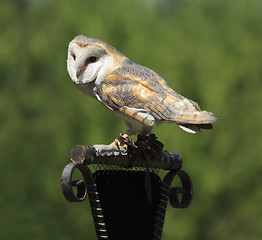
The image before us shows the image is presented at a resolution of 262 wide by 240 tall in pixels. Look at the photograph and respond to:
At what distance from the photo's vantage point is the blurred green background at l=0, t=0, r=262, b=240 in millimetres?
8852

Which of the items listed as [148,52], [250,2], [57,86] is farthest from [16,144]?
[250,2]

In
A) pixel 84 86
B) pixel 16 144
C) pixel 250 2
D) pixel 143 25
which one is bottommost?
pixel 16 144

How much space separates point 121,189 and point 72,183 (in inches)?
11.0

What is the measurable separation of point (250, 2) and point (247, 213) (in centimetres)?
378

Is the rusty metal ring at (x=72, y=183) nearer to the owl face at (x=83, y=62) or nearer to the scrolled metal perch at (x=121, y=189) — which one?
the scrolled metal perch at (x=121, y=189)

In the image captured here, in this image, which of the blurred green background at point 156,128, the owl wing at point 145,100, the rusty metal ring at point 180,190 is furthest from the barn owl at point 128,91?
the blurred green background at point 156,128

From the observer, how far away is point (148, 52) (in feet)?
30.0

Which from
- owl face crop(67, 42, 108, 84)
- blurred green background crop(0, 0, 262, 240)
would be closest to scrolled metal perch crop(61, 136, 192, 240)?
owl face crop(67, 42, 108, 84)

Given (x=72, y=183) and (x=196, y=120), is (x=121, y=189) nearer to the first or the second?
(x=72, y=183)

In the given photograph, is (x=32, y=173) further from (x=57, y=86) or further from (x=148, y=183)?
(x=148, y=183)

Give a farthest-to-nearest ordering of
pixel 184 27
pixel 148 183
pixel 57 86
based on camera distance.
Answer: pixel 184 27, pixel 57 86, pixel 148 183

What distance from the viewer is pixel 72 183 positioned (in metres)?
2.42

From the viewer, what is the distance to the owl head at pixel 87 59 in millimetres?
2910

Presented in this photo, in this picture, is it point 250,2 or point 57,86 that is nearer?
point 57,86
